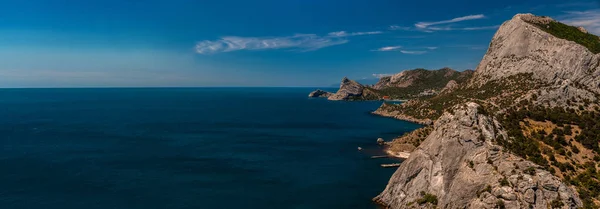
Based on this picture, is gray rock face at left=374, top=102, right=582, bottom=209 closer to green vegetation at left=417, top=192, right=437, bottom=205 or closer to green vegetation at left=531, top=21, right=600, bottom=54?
green vegetation at left=417, top=192, right=437, bottom=205

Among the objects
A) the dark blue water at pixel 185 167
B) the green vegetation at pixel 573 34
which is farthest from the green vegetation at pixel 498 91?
the dark blue water at pixel 185 167

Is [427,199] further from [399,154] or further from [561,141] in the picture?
[399,154]

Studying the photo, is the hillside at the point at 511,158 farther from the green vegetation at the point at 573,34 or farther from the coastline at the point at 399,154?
the green vegetation at the point at 573,34

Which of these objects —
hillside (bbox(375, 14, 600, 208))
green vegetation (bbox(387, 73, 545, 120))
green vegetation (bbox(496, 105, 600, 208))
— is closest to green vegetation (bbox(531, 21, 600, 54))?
green vegetation (bbox(387, 73, 545, 120))

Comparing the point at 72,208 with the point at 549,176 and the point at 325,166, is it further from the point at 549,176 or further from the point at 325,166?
the point at 549,176

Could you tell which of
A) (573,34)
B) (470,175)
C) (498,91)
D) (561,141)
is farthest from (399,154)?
(573,34)

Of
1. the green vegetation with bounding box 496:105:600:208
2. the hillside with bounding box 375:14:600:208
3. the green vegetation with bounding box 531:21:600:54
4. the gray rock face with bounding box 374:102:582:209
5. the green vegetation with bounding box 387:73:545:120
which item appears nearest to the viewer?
the gray rock face with bounding box 374:102:582:209
